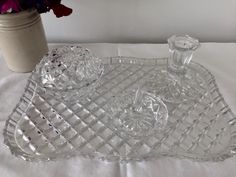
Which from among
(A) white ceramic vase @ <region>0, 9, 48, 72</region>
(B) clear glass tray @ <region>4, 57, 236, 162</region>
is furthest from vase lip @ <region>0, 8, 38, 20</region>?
(B) clear glass tray @ <region>4, 57, 236, 162</region>

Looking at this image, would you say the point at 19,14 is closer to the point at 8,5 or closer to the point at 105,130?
the point at 8,5

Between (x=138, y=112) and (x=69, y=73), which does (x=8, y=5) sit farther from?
(x=138, y=112)

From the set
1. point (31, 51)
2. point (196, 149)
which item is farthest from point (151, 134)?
point (31, 51)

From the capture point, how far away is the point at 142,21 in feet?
2.25

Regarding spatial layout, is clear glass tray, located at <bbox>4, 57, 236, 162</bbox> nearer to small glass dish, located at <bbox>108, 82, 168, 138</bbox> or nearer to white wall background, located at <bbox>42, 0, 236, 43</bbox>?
small glass dish, located at <bbox>108, 82, 168, 138</bbox>

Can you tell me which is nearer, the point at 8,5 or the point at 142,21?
the point at 8,5

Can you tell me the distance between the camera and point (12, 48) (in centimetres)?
56

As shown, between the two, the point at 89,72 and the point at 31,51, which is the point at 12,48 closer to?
the point at 31,51

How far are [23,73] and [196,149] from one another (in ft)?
1.31

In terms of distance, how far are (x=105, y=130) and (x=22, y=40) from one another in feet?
0.84

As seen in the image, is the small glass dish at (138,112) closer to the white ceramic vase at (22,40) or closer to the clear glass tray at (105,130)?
the clear glass tray at (105,130)

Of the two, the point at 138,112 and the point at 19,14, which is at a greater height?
the point at 19,14

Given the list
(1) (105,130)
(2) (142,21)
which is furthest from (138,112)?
(2) (142,21)

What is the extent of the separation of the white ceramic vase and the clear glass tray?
0.06m
